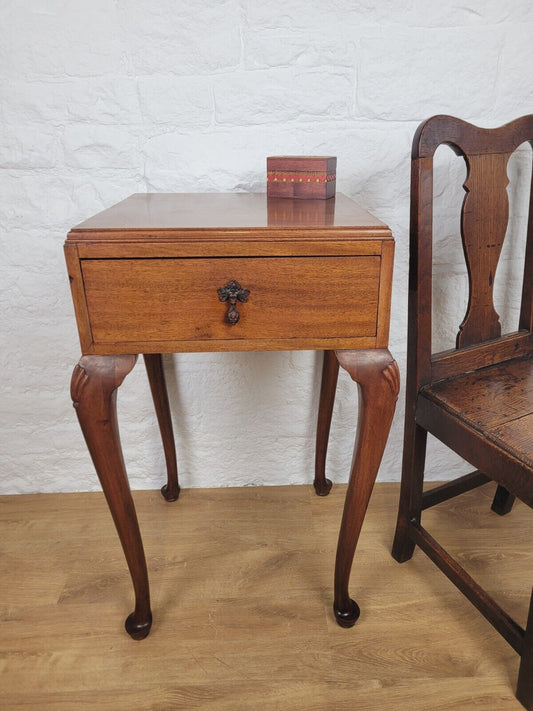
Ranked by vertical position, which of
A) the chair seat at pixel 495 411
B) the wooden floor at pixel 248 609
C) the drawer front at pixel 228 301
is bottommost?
the wooden floor at pixel 248 609

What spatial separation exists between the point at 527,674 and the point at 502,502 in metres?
0.56

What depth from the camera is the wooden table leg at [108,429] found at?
36.7 inches

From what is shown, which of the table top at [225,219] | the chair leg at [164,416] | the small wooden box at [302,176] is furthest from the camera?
the chair leg at [164,416]

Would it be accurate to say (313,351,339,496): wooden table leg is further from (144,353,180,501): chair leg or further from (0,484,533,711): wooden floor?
(144,353,180,501): chair leg

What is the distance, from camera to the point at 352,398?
158 centimetres

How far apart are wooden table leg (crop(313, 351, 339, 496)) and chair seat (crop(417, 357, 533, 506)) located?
0.31 metres

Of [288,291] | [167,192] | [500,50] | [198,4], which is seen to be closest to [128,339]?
[288,291]

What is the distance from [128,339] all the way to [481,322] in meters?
0.77

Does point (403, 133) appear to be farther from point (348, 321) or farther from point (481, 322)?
point (348, 321)

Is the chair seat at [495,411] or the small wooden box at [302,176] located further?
the small wooden box at [302,176]

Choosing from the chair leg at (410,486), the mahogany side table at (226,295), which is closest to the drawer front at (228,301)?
the mahogany side table at (226,295)

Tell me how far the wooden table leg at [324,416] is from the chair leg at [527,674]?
67 cm

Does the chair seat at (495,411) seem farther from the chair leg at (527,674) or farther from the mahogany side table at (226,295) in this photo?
the chair leg at (527,674)

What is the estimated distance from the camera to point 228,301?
91 cm
